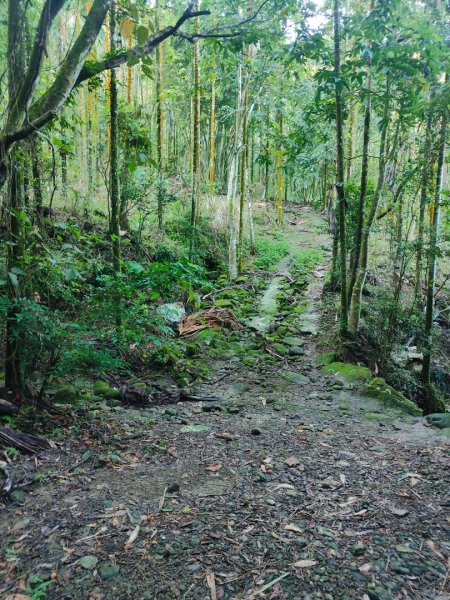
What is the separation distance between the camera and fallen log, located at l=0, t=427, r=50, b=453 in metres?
3.08

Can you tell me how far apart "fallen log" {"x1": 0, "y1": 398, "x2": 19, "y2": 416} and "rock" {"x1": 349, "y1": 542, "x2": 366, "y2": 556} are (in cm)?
268

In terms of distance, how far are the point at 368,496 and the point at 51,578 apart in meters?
2.03

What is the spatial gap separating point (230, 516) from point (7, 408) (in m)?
2.01

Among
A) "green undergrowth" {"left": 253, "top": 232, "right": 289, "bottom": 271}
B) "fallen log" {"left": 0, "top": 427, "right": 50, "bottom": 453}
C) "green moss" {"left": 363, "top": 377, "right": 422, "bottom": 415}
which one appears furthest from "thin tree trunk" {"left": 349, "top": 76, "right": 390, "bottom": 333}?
"green undergrowth" {"left": 253, "top": 232, "right": 289, "bottom": 271}

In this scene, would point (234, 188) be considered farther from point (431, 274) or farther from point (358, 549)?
point (358, 549)

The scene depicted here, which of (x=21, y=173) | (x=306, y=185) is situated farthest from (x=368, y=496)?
(x=306, y=185)

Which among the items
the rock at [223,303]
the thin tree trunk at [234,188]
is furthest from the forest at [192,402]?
the thin tree trunk at [234,188]

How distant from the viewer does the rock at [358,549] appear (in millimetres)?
2277

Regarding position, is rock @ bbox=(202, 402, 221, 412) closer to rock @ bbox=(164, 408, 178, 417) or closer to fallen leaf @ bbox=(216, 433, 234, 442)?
rock @ bbox=(164, 408, 178, 417)

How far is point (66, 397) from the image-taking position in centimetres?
420

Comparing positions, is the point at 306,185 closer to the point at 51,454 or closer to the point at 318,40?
the point at 318,40

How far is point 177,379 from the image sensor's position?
18.8 ft

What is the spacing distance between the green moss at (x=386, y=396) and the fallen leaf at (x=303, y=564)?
3.79 meters

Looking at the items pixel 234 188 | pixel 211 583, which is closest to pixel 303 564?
pixel 211 583
